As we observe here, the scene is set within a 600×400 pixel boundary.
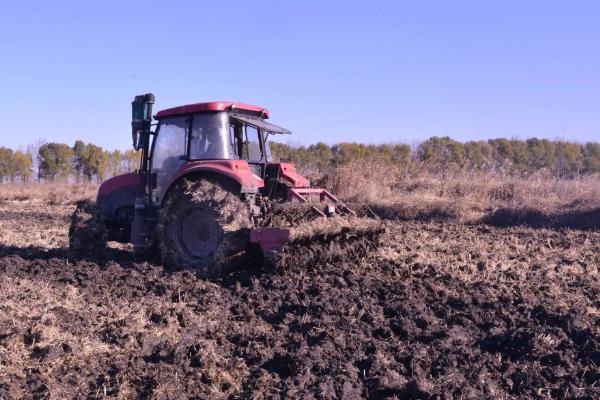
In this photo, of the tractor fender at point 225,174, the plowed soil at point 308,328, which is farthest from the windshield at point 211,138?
the plowed soil at point 308,328

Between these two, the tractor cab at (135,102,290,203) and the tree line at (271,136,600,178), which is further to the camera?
the tree line at (271,136,600,178)

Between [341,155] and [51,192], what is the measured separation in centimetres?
1291

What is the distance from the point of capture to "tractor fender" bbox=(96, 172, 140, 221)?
27.9 ft

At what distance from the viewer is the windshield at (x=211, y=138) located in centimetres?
745

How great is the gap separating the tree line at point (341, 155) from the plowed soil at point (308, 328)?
14164 millimetres

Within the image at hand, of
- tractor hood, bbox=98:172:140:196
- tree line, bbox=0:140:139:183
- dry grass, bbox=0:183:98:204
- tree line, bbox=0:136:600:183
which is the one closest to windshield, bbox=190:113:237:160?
tractor hood, bbox=98:172:140:196

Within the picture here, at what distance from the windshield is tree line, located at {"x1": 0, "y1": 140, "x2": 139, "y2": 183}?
30954 mm

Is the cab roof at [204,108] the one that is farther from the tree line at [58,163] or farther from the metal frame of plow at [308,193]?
the tree line at [58,163]

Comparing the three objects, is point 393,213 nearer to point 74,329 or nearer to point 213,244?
point 213,244

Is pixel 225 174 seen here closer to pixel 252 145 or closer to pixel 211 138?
pixel 211 138

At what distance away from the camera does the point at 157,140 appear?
808 centimetres

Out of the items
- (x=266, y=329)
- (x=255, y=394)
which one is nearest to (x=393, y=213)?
(x=266, y=329)

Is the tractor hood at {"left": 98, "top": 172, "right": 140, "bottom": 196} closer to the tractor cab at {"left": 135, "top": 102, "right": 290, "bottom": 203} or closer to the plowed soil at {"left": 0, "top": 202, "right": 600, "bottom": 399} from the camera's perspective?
the tractor cab at {"left": 135, "top": 102, "right": 290, "bottom": 203}

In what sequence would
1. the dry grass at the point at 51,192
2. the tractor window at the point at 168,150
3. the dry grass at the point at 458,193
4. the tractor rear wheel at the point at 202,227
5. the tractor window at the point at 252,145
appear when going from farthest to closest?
the dry grass at the point at 51,192 → the dry grass at the point at 458,193 → the tractor window at the point at 252,145 → the tractor window at the point at 168,150 → the tractor rear wheel at the point at 202,227
